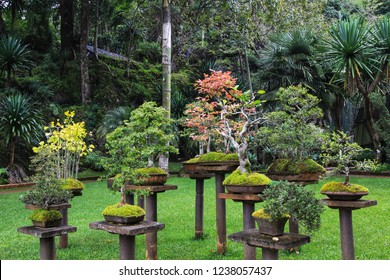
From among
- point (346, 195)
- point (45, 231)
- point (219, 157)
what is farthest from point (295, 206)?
point (45, 231)

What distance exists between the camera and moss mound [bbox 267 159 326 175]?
4.94 meters

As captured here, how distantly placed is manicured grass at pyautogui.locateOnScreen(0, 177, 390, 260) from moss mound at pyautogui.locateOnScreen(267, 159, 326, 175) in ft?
3.74

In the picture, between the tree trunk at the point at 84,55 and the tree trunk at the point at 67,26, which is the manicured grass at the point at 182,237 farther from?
the tree trunk at the point at 67,26

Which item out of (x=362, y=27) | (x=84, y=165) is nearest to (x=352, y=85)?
(x=362, y=27)

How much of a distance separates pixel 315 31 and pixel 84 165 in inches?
425

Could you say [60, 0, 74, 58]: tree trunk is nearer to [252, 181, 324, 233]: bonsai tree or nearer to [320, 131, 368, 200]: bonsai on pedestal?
[320, 131, 368, 200]: bonsai on pedestal

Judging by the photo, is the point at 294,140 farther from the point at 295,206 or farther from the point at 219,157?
the point at 295,206

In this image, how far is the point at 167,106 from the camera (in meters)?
10.6

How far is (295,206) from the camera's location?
3363 millimetres

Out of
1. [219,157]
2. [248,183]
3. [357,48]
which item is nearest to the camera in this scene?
[248,183]

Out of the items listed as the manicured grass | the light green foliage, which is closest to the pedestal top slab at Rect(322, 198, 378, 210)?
the light green foliage

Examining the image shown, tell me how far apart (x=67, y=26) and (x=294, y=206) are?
63.7 feet

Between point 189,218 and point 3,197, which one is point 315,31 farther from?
point 3,197

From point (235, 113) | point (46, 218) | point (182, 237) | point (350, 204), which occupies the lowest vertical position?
point (182, 237)
